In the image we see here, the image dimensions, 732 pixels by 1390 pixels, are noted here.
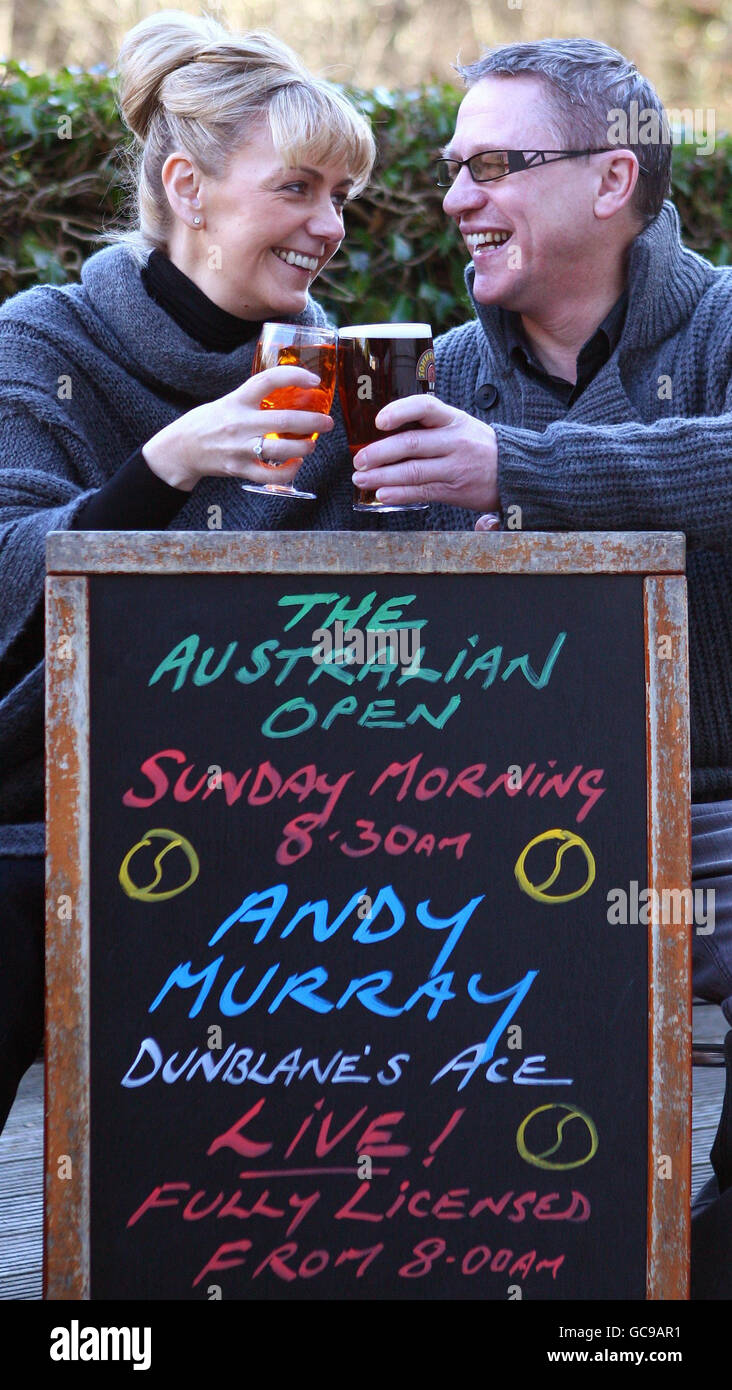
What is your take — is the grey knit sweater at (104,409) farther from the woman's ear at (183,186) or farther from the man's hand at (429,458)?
the man's hand at (429,458)

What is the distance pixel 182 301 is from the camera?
207 centimetres

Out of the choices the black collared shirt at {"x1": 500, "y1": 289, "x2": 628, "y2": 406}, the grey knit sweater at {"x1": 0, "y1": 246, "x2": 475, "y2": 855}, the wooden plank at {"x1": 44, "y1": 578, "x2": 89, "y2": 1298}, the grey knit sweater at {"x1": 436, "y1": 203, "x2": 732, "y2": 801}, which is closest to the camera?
the wooden plank at {"x1": 44, "y1": 578, "x2": 89, "y2": 1298}

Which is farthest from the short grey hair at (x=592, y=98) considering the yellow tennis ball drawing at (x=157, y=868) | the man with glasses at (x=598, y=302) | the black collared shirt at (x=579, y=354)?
the yellow tennis ball drawing at (x=157, y=868)

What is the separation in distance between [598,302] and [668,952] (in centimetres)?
103

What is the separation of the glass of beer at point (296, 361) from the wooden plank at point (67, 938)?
1.08 ft

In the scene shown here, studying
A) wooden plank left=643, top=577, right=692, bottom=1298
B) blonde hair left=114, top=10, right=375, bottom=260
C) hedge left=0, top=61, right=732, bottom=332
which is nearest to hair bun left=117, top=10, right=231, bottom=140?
blonde hair left=114, top=10, right=375, bottom=260

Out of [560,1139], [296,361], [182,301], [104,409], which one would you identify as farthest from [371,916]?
[182,301]

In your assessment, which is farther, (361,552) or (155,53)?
(155,53)

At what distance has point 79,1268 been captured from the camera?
146 centimetres

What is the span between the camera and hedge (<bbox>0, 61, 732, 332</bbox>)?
3.30 metres

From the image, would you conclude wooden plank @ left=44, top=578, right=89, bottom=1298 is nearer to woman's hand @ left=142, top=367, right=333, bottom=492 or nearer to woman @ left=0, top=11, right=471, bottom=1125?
woman's hand @ left=142, top=367, right=333, bottom=492

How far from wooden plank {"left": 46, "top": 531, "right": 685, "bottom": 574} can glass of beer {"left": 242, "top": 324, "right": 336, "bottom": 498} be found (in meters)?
0.19

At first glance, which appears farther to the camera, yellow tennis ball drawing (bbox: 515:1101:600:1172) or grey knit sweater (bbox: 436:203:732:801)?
grey knit sweater (bbox: 436:203:732:801)

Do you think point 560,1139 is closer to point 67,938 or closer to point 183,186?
point 67,938
